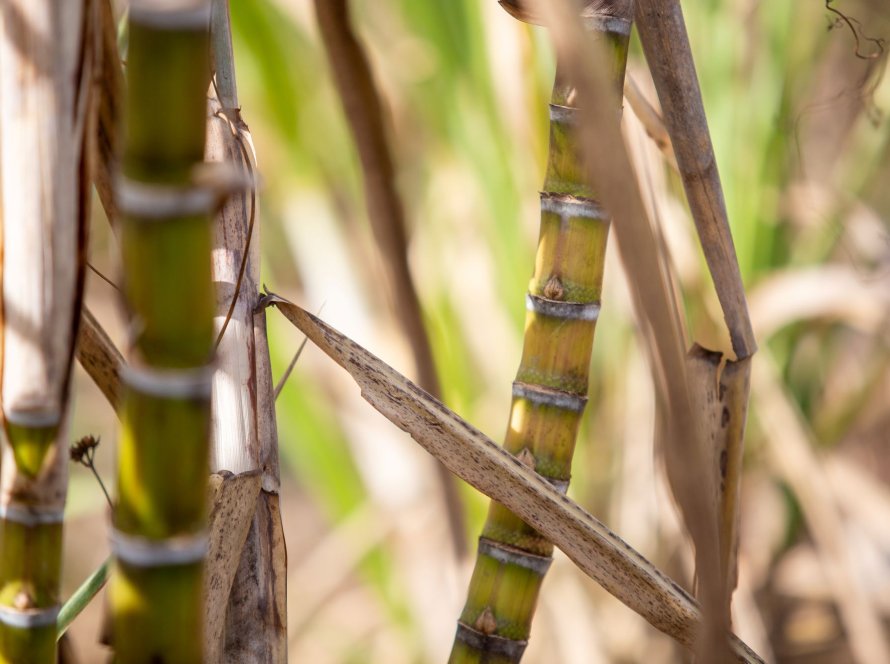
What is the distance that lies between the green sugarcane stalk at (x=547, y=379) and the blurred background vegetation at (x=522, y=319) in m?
0.35

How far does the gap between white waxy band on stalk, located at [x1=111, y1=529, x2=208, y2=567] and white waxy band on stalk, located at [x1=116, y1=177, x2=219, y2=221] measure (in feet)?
0.23

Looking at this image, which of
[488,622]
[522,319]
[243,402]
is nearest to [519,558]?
[488,622]

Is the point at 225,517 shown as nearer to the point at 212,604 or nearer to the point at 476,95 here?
the point at 212,604

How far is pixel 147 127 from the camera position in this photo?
0.15m

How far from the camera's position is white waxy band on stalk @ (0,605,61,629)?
0.67ft

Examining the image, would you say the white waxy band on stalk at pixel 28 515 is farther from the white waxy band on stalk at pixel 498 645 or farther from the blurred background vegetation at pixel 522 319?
the blurred background vegetation at pixel 522 319

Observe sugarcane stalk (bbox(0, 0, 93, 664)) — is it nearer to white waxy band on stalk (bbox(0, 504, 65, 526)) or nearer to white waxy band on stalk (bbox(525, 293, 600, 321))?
white waxy band on stalk (bbox(0, 504, 65, 526))

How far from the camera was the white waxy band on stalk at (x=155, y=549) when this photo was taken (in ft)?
0.58

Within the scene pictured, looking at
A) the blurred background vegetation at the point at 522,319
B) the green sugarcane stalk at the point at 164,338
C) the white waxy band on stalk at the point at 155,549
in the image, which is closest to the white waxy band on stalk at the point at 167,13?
the green sugarcane stalk at the point at 164,338

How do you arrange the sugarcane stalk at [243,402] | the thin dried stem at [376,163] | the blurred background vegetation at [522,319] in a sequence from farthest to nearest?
the blurred background vegetation at [522,319] → the thin dried stem at [376,163] → the sugarcane stalk at [243,402]

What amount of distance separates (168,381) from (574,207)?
0.19 metres

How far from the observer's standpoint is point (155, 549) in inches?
6.9

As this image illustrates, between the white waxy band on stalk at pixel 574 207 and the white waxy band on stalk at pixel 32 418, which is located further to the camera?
the white waxy band on stalk at pixel 574 207

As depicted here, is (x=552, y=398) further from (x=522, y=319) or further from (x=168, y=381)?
(x=522, y=319)
